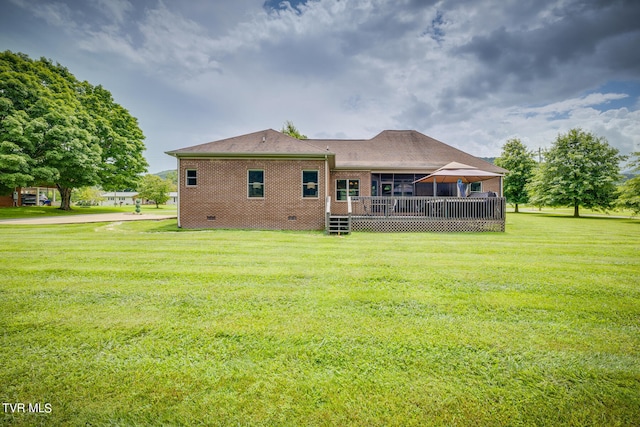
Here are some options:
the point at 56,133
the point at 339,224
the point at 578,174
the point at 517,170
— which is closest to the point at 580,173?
the point at 578,174

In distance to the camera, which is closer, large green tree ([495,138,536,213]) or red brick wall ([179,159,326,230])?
red brick wall ([179,159,326,230])

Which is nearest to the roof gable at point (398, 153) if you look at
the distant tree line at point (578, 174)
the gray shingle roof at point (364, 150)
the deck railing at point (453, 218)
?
the gray shingle roof at point (364, 150)

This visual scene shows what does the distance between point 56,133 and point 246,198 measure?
20323 millimetres

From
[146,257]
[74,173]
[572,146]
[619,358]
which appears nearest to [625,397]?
[619,358]

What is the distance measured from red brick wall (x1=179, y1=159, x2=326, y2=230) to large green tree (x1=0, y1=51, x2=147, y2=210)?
53.6 feet

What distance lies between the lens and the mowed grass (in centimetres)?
194

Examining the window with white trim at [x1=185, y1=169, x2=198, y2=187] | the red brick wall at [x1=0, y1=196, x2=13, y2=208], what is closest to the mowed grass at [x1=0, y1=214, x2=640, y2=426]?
the window with white trim at [x1=185, y1=169, x2=198, y2=187]

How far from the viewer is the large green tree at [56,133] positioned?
20.9 meters

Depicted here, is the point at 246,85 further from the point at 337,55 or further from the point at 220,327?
the point at 220,327

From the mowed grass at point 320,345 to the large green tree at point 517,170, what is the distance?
36.5 meters

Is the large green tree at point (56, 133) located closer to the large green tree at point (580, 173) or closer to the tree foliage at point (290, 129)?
the tree foliage at point (290, 129)

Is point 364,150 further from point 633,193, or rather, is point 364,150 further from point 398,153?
point 633,193

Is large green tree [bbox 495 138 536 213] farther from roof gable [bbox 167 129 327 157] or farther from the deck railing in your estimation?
roof gable [bbox 167 129 327 157]

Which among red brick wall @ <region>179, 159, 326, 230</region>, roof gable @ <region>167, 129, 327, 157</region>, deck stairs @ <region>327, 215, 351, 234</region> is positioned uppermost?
roof gable @ <region>167, 129, 327, 157</region>
